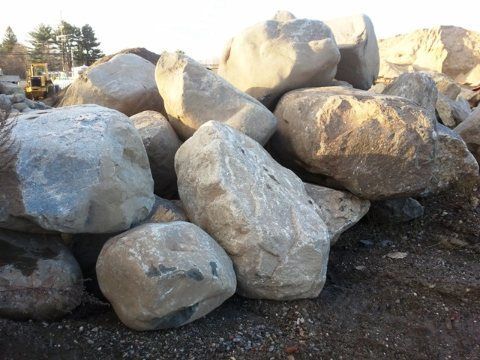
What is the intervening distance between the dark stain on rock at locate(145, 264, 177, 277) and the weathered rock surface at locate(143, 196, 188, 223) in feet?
2.16

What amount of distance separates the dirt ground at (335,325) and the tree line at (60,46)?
126ft

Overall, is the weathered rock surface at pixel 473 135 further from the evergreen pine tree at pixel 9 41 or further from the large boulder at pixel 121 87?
the evergreen pine tree at pixel 9 41

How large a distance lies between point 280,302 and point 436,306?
3.07 ft

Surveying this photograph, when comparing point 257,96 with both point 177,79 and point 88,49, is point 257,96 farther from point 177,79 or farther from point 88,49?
point 88,49

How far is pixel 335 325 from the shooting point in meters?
2.66

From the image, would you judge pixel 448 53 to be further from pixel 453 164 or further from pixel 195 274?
pixel 195 274

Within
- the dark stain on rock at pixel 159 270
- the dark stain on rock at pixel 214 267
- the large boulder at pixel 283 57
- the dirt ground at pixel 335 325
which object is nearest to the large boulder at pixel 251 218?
the dirt ground at pixel 335 325

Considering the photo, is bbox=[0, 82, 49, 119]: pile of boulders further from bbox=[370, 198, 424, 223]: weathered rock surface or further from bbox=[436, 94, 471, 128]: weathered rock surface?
bbox=[436, 94, 471, 128]: weathered rock surface

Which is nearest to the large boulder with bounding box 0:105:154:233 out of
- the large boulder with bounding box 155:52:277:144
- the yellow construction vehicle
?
the large boulder with bounding box 155:52:277:144

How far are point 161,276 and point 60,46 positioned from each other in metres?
41.8

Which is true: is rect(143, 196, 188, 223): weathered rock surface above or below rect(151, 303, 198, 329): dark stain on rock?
above

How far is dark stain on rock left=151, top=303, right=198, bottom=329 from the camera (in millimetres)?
2359

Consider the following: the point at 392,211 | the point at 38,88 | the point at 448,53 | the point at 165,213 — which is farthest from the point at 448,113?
the point at 448,53

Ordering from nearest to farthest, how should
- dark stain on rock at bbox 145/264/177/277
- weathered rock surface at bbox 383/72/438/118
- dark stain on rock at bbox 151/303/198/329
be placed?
dark stain on rock at bbox 145/264/177/277 → dark stain on rock at bbox 151/303/198/329 → weathered rock surface at bbox 383/72/438/118
